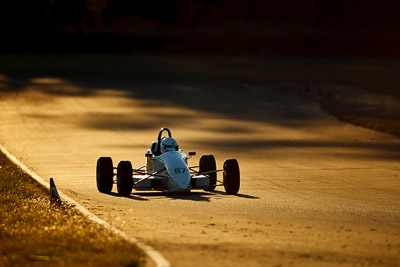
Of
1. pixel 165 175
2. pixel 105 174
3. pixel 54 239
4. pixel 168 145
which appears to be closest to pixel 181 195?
pixel 165 175

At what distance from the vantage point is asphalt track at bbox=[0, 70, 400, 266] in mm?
11539

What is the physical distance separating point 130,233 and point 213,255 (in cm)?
189

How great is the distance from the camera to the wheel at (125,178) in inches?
666

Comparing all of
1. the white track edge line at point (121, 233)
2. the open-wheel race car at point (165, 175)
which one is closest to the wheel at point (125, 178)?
the open-wheel race car at point (165, 175)

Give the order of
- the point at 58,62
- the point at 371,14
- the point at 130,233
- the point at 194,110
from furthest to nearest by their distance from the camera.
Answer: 1. the point at 371,14
2. the point at 58,62
3. the point at 194,110
4. the point at 130,233

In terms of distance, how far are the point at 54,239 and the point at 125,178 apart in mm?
5704

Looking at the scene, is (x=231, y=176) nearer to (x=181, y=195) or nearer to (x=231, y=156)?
(x=181, y=195)

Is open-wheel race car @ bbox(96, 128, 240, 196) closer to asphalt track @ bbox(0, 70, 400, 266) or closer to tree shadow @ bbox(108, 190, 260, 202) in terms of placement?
tree shadow @ bbox(108, 190, 260, 202)

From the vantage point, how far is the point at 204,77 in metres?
63.3

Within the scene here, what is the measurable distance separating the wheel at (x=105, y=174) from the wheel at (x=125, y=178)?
2.40 feet

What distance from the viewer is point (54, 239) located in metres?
11.3

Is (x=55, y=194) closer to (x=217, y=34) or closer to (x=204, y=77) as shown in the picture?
(x=204, y=77)

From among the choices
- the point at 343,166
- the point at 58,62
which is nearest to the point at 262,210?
the point at 343,166

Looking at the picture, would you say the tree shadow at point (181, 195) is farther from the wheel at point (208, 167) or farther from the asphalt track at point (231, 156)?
the wheel at point (208, 167)
